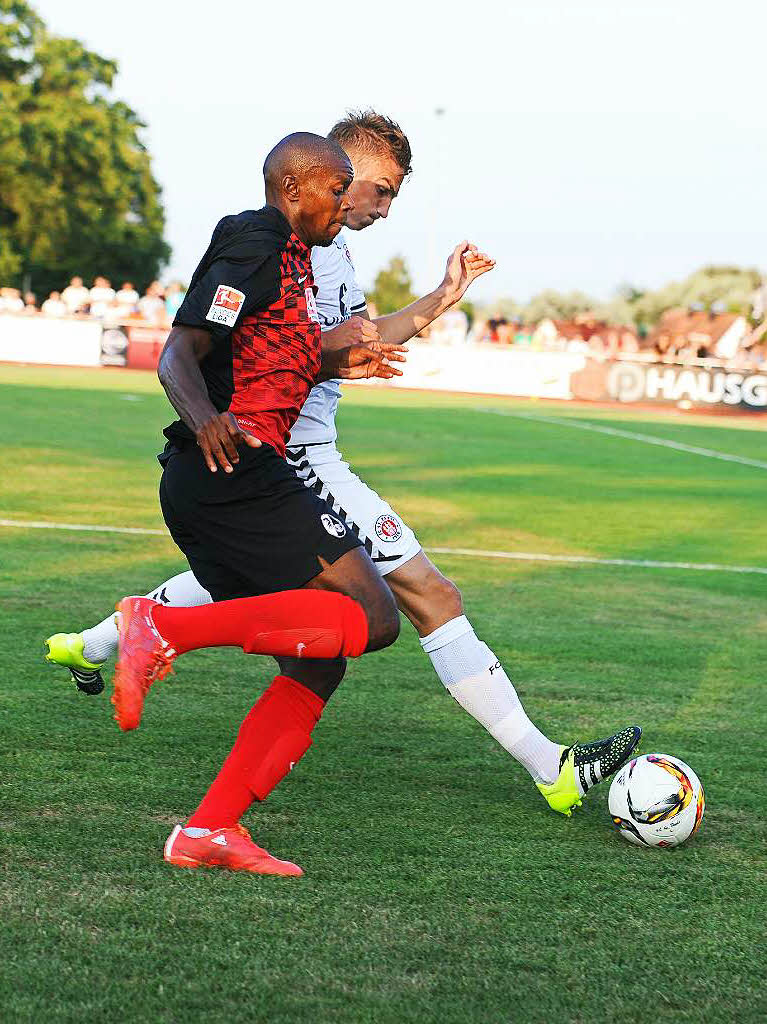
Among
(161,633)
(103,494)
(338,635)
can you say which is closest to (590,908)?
(338,635)

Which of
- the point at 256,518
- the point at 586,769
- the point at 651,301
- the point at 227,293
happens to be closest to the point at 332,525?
the point at 256,518

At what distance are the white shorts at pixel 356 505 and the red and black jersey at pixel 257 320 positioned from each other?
610mm

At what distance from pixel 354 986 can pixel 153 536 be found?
742 centimetres

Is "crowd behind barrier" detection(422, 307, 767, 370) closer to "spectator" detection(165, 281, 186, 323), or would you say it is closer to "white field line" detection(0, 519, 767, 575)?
"spectator" detection(165, 281, 186, 323)

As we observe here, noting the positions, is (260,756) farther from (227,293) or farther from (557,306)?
(557,306)

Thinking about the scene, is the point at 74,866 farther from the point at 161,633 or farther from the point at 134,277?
the point at 134,277

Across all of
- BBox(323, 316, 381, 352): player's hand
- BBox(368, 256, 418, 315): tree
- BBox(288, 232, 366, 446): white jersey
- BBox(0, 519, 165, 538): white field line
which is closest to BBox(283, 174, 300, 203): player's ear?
BBox(323, 316, 381, 352): player's hand

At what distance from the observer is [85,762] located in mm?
4816

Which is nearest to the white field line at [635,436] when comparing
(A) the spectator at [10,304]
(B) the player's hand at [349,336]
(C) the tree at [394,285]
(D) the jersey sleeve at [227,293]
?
(A) the spectator at [10,304]

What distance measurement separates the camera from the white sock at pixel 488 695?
15.3ft

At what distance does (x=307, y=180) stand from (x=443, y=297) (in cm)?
125

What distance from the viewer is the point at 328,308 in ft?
16.6

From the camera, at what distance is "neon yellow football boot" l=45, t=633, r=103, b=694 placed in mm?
5188

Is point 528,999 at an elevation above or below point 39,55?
below
